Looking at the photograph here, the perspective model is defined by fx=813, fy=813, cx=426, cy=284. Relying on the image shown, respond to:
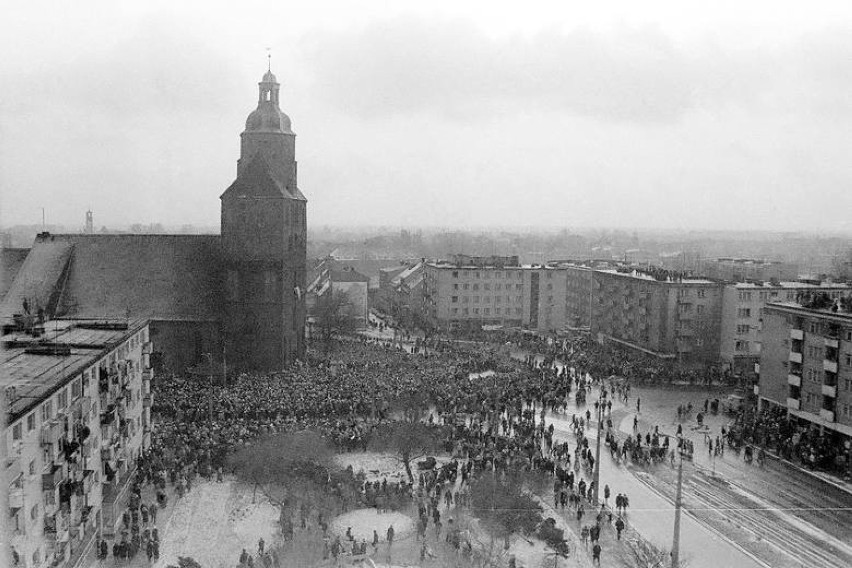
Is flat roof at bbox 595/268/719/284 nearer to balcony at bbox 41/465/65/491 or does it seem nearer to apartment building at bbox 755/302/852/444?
apartment building at bbox 755/302/852/444

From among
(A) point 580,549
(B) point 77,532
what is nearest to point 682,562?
(A) point 580,549

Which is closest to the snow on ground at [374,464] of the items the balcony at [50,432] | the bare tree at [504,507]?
the bare tree at [504,507]

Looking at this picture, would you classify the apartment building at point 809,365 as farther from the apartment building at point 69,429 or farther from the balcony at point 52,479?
the balcony at point 52,479

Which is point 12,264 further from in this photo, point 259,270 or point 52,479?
point 52,479

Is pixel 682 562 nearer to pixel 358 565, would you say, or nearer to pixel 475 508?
pixel 475 508

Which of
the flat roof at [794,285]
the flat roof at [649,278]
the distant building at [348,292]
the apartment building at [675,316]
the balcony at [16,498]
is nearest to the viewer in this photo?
the balcony at [16,498]

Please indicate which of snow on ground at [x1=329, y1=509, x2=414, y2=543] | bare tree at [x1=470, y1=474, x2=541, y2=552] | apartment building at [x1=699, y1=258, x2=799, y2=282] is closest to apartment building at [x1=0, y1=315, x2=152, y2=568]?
snow on ground at [x1=329, y1=509, x2=414, y2=543]

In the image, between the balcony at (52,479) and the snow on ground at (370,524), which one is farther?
the snow on ground at (370,524)
